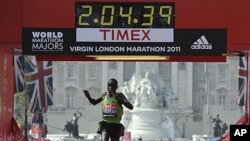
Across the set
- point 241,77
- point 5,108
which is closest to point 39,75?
point 241,77

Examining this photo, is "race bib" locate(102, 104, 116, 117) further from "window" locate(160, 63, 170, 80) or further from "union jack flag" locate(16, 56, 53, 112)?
"window" locate(160, 63, 170, 80)

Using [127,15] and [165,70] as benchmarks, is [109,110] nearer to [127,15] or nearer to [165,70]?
[127,15]

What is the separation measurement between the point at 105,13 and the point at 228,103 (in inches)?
4010

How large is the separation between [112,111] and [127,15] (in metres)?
2.76

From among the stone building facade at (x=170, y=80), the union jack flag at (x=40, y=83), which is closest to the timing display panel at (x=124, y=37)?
the union jack flag at (x=40, y=83)

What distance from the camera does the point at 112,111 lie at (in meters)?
17.4

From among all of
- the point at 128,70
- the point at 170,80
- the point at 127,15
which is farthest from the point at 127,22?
the point at 128,70

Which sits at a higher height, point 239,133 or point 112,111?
point 112,111

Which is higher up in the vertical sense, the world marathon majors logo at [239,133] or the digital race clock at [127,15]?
the digital race clock at [127,15]

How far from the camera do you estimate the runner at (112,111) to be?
17.3 meters

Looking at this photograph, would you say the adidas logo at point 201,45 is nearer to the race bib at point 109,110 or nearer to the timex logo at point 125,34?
the timex logo at point 125,34

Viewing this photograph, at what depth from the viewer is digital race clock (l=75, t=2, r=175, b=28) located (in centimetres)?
1945

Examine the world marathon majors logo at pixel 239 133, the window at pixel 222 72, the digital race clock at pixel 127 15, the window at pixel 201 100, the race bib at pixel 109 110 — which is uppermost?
the digital race clock at pixel 127 15

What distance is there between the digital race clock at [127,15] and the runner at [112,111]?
227 centimetres
